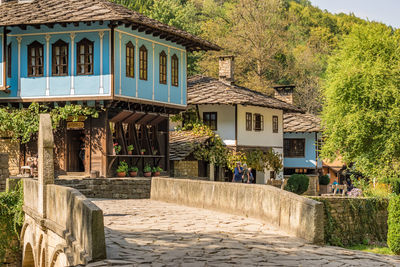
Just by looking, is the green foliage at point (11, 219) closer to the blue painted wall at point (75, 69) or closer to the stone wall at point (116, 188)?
the stone wall at point (116, 188)

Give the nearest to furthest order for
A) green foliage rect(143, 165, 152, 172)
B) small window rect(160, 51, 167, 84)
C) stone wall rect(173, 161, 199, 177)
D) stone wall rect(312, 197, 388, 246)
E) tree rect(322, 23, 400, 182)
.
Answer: stone wall rect(312, 197, 388, 246) < green foliage rect(143, 165, 152, 172) < small window rect(160, 51, 167, 84) < stone wall rect(173, 161, 199, 177) < tree rect(322, 23, 400, 182)

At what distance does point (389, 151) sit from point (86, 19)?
55.9ft

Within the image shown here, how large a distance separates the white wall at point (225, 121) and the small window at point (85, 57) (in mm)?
11127

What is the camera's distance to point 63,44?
23.2m

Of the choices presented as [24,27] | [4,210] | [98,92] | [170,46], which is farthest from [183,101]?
[4,210]

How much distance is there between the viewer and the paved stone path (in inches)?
335

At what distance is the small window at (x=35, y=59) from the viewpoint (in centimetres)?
2342

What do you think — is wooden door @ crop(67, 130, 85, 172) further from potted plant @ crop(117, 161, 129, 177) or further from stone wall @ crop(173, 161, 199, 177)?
stone wall @ crop(173, 161, 199, 177)

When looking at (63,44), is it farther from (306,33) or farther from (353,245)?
(306,33)

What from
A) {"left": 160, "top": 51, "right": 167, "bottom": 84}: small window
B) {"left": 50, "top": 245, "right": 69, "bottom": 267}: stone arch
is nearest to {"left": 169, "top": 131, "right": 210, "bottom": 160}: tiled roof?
{"left": 160, "top": 51, "right": 167, "bottom": 84}: small window

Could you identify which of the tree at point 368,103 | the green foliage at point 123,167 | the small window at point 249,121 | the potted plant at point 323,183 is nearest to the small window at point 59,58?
the green foliage at point 123,167

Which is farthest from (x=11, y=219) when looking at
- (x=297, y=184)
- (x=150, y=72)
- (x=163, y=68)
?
(x=297, y=184)

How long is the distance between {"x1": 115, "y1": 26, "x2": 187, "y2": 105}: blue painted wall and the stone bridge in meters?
7.20

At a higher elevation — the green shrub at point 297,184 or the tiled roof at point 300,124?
the tiled roof at point 300,124
